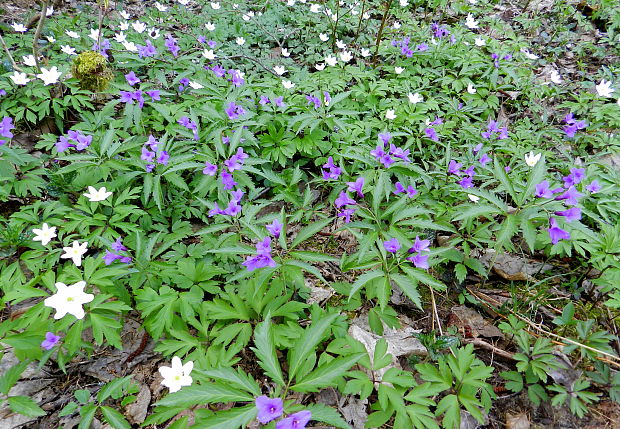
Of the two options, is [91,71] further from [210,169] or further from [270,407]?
[270,407]

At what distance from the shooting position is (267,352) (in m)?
1.48

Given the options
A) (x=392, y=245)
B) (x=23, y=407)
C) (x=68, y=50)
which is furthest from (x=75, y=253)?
(x=68, y=50)

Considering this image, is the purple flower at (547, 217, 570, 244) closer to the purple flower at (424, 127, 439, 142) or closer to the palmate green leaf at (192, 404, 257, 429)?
the purple flower at (424, 127, 439, 142)

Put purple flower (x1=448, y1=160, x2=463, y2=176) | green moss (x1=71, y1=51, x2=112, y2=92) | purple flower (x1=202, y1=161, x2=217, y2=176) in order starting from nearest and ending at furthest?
purple flower (x1=202, y1=161, x2=217, y2=176) < purple flower (x1=448, y1=160, x2=463, y2=176) < green moss (x1=71, y1=51, x2=112, y2=92)

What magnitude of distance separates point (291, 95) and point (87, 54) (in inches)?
83.2

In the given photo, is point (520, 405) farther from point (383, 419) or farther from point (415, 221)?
point (415, 221)

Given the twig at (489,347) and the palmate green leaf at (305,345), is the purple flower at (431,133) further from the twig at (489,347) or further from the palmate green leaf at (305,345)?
the palmate green leaf at (305,345)

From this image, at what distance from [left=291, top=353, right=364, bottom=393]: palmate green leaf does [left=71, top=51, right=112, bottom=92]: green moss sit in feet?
12.0

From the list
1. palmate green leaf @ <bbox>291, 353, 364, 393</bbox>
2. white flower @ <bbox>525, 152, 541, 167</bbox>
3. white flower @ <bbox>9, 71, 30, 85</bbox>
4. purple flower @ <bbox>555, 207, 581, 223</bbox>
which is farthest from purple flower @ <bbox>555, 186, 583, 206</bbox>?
white flower @ <bbox>9, 71, 30, 85</bbox>

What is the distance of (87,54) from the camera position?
11.9ft

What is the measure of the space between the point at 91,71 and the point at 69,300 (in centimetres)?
278

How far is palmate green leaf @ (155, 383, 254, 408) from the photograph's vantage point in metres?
1.37

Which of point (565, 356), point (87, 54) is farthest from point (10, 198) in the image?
point (565, 356)

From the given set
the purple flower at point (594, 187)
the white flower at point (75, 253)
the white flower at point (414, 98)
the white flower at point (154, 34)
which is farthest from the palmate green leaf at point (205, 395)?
the white flower at point (154, 34)
